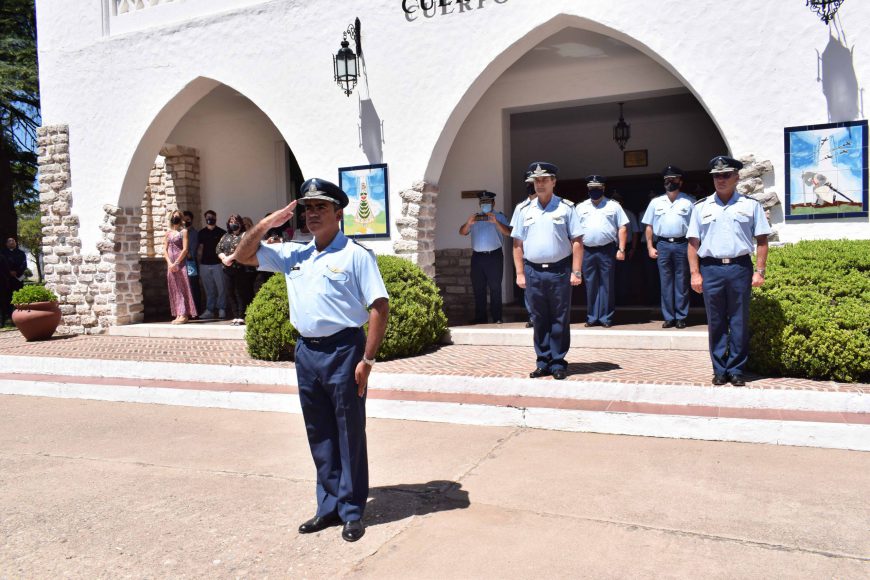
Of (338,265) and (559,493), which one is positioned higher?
(338,265)

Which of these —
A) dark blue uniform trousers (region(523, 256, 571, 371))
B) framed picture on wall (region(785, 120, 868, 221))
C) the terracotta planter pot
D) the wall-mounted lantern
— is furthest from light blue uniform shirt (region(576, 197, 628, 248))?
the terracotta planter pot

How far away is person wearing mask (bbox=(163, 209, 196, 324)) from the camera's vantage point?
1199cm

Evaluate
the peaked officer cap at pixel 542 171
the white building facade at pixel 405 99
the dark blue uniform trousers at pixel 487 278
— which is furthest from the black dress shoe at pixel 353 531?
the dark blue uniform trousers at pixel 487 278

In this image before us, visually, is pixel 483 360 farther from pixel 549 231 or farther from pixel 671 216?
pixel 671 216

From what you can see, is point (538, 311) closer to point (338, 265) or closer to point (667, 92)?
point (338, 265)

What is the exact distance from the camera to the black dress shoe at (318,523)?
12.9 feet

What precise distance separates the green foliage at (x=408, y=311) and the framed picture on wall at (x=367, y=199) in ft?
4.60

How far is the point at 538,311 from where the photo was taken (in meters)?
6.86

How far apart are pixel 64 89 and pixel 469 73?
7.19 metres

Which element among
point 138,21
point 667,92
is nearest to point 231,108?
point 138,21

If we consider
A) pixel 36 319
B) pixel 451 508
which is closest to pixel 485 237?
pixel 451 508

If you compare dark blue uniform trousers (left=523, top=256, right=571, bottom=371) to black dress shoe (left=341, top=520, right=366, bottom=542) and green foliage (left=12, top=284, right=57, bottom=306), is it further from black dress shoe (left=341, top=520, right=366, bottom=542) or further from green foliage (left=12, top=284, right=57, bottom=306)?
green foliage (left=12, top=284, right=57, bottom=306)

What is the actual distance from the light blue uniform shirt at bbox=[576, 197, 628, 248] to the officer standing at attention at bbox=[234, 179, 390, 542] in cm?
604

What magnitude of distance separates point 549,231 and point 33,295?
8726 millimetres
